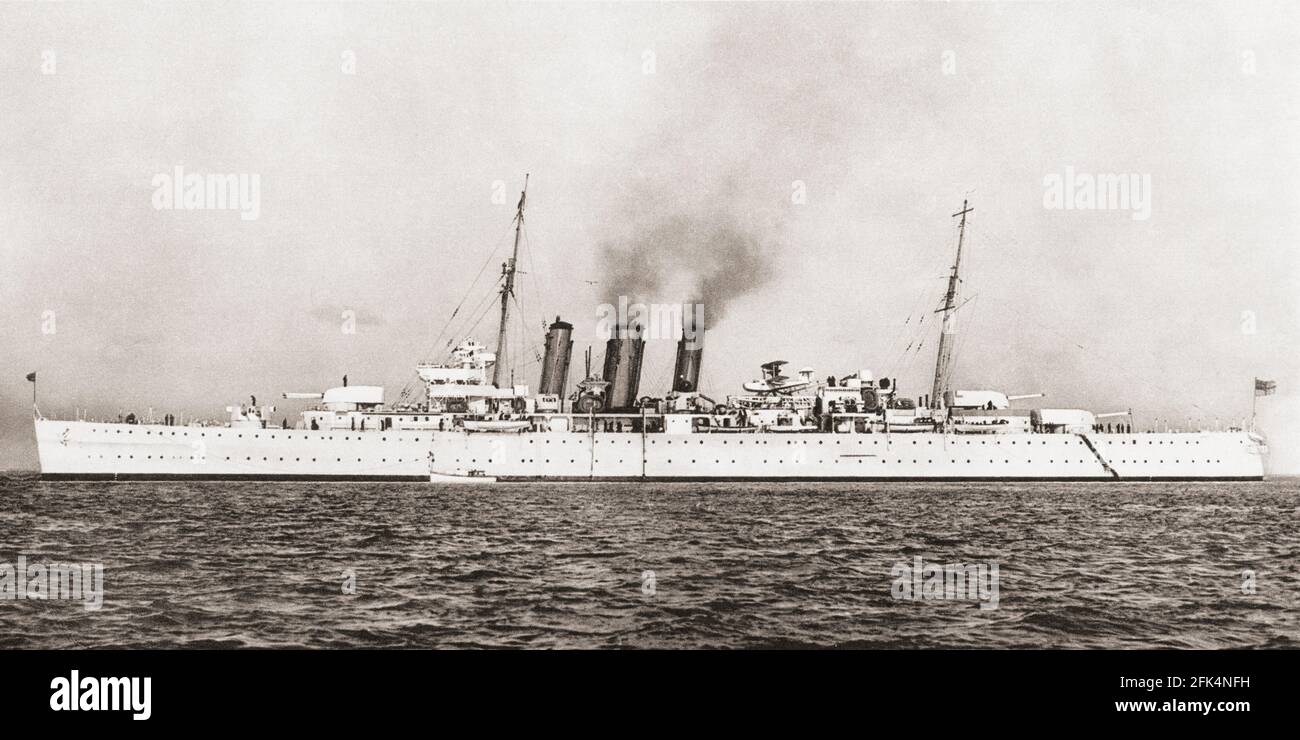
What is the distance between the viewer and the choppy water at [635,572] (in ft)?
33.2

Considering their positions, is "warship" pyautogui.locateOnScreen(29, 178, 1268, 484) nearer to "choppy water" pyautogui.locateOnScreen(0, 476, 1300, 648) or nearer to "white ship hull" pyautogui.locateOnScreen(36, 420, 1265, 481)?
Result: "white ship hull" pyautogui.locateOnScreen(36, 420, 1265, 481)

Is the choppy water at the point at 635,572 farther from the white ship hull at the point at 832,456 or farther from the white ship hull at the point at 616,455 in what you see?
the white ship hull at the point at 832,456

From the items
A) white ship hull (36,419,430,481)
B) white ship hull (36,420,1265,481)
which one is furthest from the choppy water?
white ship hull (36,420,1265,481)

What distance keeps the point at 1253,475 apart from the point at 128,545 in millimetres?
49027

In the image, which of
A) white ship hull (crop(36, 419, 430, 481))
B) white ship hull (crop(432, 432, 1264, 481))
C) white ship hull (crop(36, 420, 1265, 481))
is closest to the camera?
white ship hull (crop(36, 419, 430, 481))

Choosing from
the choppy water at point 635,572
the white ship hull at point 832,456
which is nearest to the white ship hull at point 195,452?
the white ship hull at point 832,456

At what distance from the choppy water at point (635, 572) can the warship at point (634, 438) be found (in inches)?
387

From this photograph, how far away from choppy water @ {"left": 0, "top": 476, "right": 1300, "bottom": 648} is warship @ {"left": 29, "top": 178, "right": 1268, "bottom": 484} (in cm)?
983

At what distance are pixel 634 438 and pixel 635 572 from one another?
26067mm

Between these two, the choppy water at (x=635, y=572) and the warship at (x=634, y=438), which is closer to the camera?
the choppy water at (x=635, y=572)

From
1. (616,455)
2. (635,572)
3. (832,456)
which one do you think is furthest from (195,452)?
(635,572)

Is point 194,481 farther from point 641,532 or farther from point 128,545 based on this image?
point 641,532

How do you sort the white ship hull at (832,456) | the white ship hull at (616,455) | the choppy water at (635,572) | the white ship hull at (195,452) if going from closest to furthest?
the choppy water at (635,572)
the white ship hull at (195,452)
the white ship hull at (616,455)
the white ship hull at (832,456)

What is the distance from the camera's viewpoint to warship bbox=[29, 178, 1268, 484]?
37.7 meters
